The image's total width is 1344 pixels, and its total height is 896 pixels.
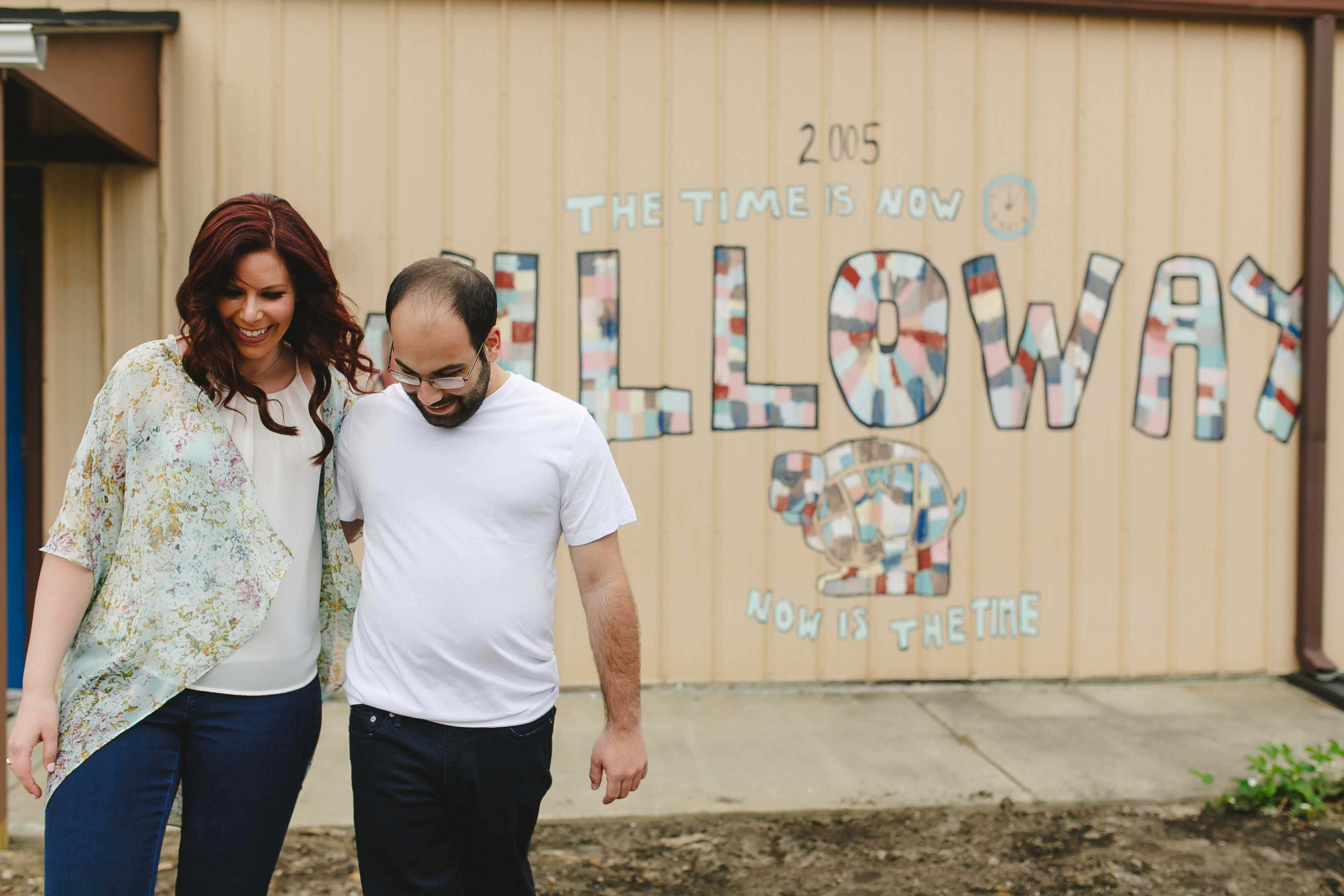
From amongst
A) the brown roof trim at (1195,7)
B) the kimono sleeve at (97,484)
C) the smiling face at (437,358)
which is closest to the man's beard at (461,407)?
the smiling face at (437,358)

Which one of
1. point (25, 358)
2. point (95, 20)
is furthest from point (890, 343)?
point (25, 358)

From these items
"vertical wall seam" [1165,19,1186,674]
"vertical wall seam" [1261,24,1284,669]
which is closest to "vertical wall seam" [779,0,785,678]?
"vertical wall seam" [1165,19,1186,674]

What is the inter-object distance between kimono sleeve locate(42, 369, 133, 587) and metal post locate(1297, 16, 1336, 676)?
578 centimetres

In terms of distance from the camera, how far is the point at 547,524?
197 cm

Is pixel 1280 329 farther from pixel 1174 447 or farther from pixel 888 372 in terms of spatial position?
pixel 888 372

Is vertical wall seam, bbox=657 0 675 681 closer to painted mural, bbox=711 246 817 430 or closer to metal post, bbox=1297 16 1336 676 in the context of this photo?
painted mural, bbox=711 246 817 430

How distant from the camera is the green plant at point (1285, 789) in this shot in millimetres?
3674

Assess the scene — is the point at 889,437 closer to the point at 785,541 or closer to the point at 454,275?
the point at 785,541

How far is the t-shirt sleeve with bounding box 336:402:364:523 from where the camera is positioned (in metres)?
2.00

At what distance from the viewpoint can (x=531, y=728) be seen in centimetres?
195

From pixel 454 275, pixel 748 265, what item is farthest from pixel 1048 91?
pixel 454 275

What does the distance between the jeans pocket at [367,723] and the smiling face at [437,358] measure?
1.94 ft

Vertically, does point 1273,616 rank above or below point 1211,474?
below

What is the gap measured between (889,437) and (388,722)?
3.77m
